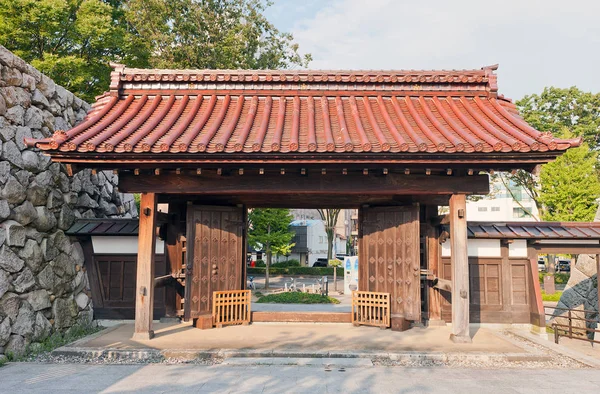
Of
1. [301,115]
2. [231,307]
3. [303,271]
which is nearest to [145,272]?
[231,307]

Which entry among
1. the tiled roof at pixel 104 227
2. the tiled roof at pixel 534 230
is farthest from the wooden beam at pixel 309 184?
the tiled roof at pixel 534 230

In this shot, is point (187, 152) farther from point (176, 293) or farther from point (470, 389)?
point (470, 389)

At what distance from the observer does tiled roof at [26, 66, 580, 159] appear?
6.53 metres

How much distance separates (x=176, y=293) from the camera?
933 centimetres

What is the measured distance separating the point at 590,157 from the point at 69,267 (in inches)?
1119

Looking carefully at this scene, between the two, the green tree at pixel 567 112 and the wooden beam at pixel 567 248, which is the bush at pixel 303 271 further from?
the wooden beam at pixel 567 248

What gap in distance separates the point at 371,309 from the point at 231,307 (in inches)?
127

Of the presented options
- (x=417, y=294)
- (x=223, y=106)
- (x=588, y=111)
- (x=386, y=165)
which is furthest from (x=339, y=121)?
(x=588, y=111)

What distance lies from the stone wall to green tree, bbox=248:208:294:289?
18070 mm

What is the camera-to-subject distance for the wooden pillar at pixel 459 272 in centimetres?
744

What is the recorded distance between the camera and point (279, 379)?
570cm

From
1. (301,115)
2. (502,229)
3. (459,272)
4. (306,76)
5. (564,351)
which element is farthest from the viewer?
(502,229)

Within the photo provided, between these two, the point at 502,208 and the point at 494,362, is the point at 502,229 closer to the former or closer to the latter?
the point at 494,362

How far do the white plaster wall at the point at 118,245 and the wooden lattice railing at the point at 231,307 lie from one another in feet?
6.42
